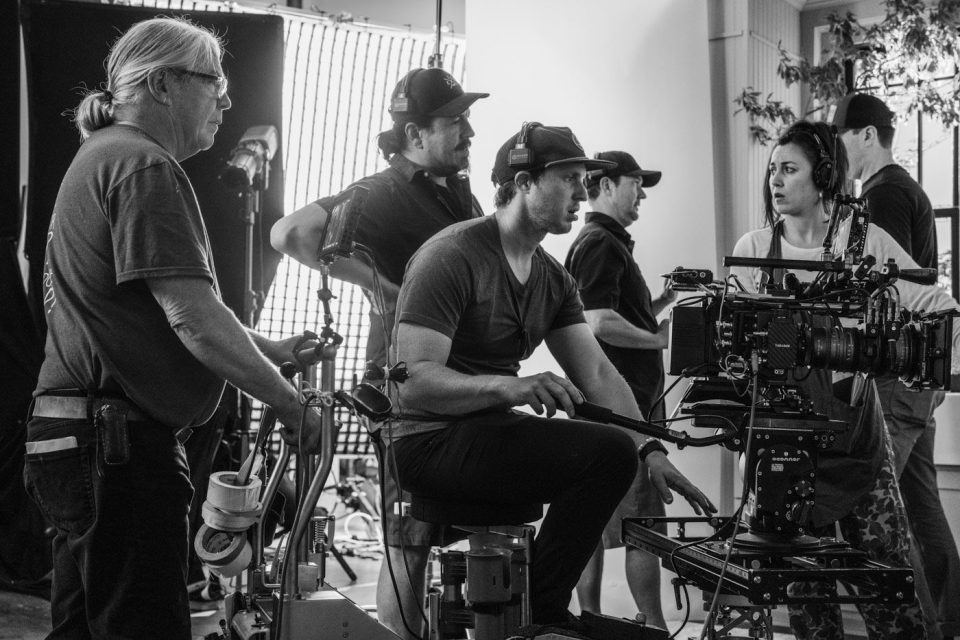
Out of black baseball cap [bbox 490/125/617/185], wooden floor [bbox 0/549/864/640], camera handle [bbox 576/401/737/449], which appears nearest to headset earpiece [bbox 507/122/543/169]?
black baseball cap [bbox 490/125/617/185]

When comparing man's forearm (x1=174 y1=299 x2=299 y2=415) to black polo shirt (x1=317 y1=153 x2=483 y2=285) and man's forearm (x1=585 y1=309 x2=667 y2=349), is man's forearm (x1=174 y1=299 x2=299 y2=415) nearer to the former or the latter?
black polo shirt (x1=317 y1=153 x2=483 y2=285)

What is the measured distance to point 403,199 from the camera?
267cm

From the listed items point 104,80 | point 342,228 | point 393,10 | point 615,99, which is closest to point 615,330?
point 615,99

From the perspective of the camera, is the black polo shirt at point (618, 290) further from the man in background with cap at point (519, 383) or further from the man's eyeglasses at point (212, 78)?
the man's eyeglasses at point (212, 78)

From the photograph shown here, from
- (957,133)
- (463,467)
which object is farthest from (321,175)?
(957,133)

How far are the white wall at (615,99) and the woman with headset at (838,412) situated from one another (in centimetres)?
103

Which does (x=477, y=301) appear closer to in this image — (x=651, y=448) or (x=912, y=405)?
(x=651, y=448)

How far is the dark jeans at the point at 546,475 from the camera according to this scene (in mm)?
1989

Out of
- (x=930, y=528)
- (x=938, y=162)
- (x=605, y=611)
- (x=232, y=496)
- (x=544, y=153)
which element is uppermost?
(x=938, y=162)

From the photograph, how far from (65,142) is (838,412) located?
2.69 metres

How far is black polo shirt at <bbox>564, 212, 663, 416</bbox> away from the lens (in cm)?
313

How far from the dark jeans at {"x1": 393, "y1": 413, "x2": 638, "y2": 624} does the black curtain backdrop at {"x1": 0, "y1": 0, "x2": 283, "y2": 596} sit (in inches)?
64.6

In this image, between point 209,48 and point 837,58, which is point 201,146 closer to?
point 209,48

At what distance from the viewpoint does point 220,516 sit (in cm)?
209
